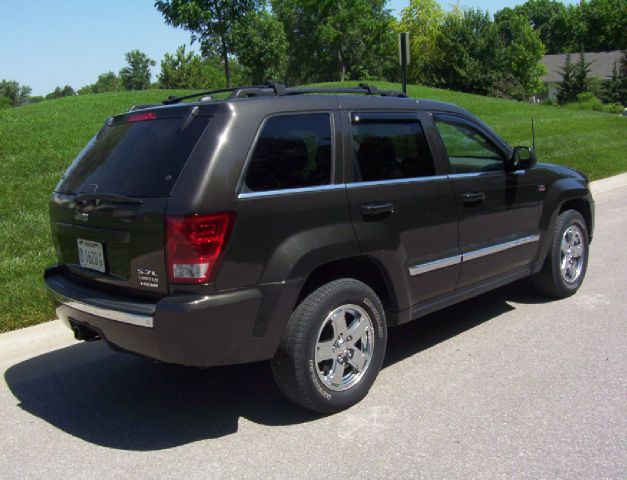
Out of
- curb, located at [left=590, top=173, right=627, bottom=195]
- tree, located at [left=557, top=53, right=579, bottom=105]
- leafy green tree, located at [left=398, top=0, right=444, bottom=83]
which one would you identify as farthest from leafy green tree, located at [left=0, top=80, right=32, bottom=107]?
curb, located at [left=590, top=173, right=627, bottom=195]

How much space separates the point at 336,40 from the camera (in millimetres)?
64312

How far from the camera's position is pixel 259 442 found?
347 centimetres

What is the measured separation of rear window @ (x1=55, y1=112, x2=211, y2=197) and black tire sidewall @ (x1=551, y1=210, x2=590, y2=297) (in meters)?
3.50

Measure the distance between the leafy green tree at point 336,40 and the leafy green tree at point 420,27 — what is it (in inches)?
101

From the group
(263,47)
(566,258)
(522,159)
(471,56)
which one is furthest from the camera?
(471,56)

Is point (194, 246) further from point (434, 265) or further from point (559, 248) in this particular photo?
point (559, 248)

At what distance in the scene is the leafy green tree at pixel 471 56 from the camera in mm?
45594

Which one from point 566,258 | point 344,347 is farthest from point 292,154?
point 566,258

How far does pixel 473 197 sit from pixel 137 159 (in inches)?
94.1

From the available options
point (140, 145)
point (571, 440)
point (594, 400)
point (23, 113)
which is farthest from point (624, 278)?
point (23, 113)

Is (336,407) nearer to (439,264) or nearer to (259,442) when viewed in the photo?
(259,442)

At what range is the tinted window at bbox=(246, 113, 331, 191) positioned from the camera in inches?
135

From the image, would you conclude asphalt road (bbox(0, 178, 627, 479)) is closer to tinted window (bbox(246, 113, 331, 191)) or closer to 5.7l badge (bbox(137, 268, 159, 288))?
5.7l badge (bbox(137, 268, 159, 288))

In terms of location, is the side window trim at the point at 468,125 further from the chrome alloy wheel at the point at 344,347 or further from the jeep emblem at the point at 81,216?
the jeep emblem at the point at 81,216
